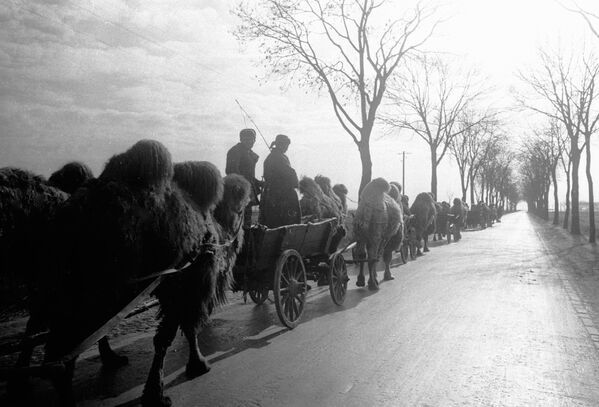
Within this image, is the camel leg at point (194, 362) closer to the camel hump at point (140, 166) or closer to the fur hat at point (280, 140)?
the camel hump at point (140, 166)

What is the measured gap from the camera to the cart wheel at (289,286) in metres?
6.04

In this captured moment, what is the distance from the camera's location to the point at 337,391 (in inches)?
162

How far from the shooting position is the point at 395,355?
5.09 m

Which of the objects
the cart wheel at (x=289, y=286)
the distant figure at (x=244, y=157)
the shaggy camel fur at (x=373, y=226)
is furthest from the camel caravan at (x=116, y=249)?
the shaggy camel fur at (x=373, y=226)

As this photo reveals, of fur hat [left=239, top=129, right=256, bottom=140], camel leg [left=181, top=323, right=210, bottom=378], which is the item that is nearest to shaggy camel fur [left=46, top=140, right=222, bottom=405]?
camel leg [left=181, top=323, right=210, bottom=378]

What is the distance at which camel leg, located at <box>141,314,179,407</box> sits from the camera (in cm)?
381

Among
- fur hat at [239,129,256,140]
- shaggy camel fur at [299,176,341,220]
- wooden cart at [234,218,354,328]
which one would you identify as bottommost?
wooden cart at [234,218,354,328]

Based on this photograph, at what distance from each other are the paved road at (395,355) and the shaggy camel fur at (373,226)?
92 centimetres

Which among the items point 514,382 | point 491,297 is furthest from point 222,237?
point 491,297

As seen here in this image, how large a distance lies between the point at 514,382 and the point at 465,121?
1420 inches

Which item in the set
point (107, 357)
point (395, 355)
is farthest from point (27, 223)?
point (395, 355)

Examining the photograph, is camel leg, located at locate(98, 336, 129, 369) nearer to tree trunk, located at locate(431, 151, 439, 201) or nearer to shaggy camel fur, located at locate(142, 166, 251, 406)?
shaggy camel fur, located at locate(142, 166, 251, 406)

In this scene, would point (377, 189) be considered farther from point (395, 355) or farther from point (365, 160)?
point (365, 160)

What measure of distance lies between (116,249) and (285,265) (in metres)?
3.16
